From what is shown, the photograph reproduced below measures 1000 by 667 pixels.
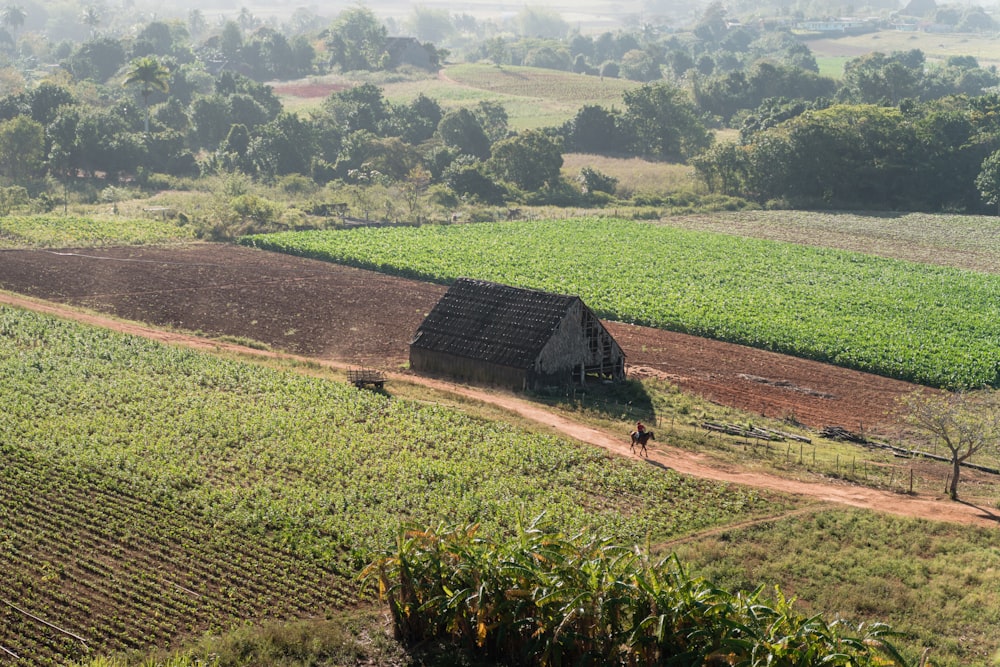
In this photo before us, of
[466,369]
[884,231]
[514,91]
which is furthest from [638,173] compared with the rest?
[466,369]

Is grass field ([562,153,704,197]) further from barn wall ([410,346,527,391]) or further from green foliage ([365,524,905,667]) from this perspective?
green foliage ([365,524,905,667])

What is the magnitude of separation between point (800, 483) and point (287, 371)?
2142 centimetres

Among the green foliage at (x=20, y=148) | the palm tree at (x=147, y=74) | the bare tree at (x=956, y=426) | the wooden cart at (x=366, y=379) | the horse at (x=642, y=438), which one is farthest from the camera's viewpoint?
the palm tree at (x=147, y=74)

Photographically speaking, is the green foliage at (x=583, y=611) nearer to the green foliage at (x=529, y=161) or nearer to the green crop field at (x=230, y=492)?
the green crop field at (x=230, y=492)

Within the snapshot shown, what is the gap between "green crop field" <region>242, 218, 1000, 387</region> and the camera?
55562 millimetres

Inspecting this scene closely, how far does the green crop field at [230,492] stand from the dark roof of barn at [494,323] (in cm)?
522

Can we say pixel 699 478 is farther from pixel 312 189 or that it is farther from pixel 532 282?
pixel 312 189

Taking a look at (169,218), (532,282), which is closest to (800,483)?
(532,282)

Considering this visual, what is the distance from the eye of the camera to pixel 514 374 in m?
46.1

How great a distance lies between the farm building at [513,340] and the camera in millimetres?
46344

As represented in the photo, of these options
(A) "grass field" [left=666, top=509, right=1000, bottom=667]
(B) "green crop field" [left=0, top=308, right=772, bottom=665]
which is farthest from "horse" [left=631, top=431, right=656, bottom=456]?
(A) "grass field" [left=666, top=509, right=1000, bottom=667]

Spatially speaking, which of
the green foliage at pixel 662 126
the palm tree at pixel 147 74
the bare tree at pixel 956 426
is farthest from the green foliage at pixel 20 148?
the bare tree at pixel 956 426

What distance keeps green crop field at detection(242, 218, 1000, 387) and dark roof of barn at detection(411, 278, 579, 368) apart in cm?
1404

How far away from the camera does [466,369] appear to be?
47.7m
